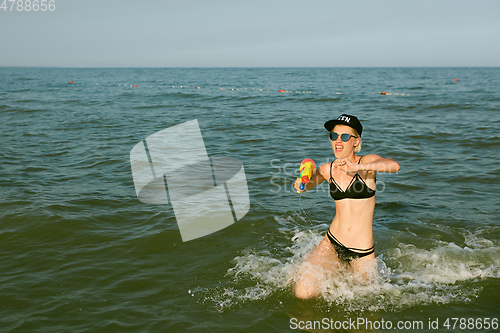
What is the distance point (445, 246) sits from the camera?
280 inches

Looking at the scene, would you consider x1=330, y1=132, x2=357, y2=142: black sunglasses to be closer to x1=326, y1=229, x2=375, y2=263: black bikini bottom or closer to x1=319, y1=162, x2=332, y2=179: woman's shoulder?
x1=319, y1=162, x2=332, y2=179: woman's shoulder

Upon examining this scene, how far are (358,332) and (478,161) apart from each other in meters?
9.87

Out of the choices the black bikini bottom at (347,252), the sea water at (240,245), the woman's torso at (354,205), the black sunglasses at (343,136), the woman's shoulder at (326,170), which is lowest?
the sea water at (240,245)

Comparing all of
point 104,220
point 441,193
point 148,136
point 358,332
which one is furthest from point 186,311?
point 148,136

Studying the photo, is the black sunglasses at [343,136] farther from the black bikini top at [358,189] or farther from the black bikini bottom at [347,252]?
the black bikini bottom at [347,252]

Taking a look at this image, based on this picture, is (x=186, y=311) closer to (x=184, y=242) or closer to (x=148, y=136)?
(x=184, y=242)

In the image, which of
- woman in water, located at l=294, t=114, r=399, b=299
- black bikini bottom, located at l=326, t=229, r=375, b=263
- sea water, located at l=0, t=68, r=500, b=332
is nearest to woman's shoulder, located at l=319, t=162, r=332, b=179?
woman in water, located at l=294, t=114, r=399, b=299

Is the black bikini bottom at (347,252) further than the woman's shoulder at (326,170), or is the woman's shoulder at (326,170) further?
the woman's shoulder at (326,170)

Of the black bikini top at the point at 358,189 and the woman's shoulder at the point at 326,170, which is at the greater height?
the woman's shoulder at the point at 326,170

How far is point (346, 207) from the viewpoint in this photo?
5.35m

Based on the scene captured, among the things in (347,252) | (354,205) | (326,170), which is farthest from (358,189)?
(347,252)

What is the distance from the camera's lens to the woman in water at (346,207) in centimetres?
514

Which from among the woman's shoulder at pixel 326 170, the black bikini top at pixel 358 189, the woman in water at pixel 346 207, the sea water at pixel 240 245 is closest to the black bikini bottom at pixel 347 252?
the woman in water at pixel 346 207

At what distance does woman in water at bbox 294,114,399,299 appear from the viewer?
5141 mm
